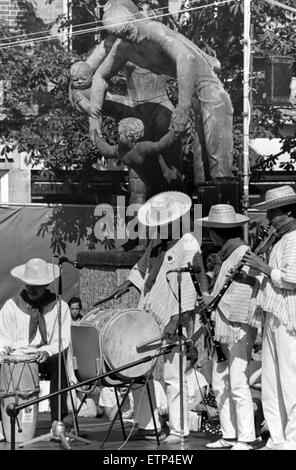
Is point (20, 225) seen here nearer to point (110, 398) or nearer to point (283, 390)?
point (110, 398)

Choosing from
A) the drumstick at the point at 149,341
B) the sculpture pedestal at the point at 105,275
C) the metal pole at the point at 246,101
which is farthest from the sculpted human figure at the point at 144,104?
the drumstick at the point at 149,341

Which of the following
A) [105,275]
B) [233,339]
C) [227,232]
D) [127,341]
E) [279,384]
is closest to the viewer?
[279,384]

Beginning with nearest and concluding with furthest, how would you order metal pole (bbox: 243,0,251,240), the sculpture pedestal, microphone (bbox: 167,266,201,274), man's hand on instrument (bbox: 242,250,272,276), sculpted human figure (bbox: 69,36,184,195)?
man's hand on instrument (bbox: 242,250,272,276) → microphone (bbox: 167,266,201,274) → the sculpture pedestal → metal pole (bbox: 243,0,251,240) → sculpted human figure (bbox: 69,36,184,195)

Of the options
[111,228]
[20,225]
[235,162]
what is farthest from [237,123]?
[20,225]

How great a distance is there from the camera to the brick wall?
18188 mm

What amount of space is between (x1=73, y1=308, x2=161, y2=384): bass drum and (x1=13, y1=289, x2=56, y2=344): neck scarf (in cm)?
79

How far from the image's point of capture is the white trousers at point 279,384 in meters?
8.78

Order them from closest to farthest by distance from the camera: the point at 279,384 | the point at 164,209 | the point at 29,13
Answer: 1. the point at 279,384
2. the point at 164,209
3. the point at 29,13

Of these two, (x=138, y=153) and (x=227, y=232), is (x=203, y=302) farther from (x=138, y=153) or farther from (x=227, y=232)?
(x=138, y=153)

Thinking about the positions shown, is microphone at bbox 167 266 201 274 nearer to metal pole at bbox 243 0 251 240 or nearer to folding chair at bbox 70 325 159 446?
folding chair at bbox 70 325 159 446

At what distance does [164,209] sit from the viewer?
33.2ft

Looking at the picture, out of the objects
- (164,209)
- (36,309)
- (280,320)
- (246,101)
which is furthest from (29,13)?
(280,320)

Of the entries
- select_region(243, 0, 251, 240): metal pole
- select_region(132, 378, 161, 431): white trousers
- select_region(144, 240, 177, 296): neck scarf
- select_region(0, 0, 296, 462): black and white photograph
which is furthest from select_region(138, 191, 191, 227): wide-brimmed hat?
select_region(243, 0, 251, 240): metal pole

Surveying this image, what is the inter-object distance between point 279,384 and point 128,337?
1339 millimetres
